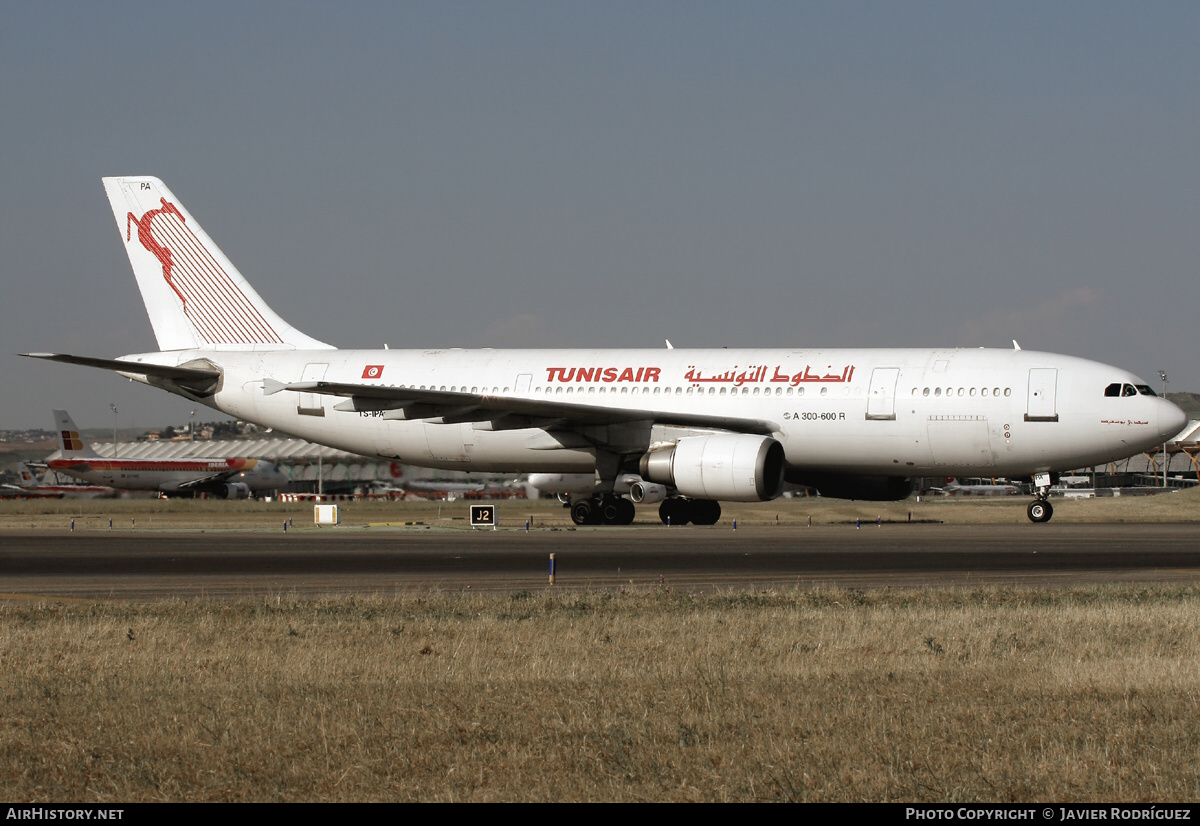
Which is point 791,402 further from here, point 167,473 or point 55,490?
point 55,490

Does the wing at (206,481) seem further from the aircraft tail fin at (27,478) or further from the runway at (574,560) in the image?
the runway at (574,560)

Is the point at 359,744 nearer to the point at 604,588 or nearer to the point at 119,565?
the point at 604,588

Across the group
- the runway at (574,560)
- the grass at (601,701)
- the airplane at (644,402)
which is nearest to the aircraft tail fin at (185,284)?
the airplane at (644,402)

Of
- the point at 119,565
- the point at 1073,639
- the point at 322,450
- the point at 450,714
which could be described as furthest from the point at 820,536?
the point at 322,450

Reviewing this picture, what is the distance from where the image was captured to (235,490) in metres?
81.8

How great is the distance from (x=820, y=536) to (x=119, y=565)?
14858 millimetres

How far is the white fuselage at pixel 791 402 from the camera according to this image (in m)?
31.3

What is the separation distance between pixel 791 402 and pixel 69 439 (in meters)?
62.8

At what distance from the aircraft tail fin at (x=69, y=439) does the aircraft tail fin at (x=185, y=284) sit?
47038 mm

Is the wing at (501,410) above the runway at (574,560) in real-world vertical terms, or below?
above

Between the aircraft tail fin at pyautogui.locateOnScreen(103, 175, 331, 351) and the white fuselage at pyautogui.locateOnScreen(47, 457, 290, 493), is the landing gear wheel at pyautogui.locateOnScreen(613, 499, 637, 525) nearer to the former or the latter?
the aircraft tail fin at pyautogui.locateOnScreen(103, 175, 331, 351)

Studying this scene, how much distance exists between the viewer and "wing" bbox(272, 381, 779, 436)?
104 ft

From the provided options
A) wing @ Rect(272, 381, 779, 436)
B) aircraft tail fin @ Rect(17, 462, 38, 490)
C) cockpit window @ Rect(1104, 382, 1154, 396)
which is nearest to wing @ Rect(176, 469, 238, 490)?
aircraft tail fin @ Rect(17, 462, 38, 490)

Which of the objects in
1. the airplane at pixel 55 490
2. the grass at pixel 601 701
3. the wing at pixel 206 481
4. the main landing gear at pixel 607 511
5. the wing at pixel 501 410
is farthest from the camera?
the airplane at pixel 55 490
